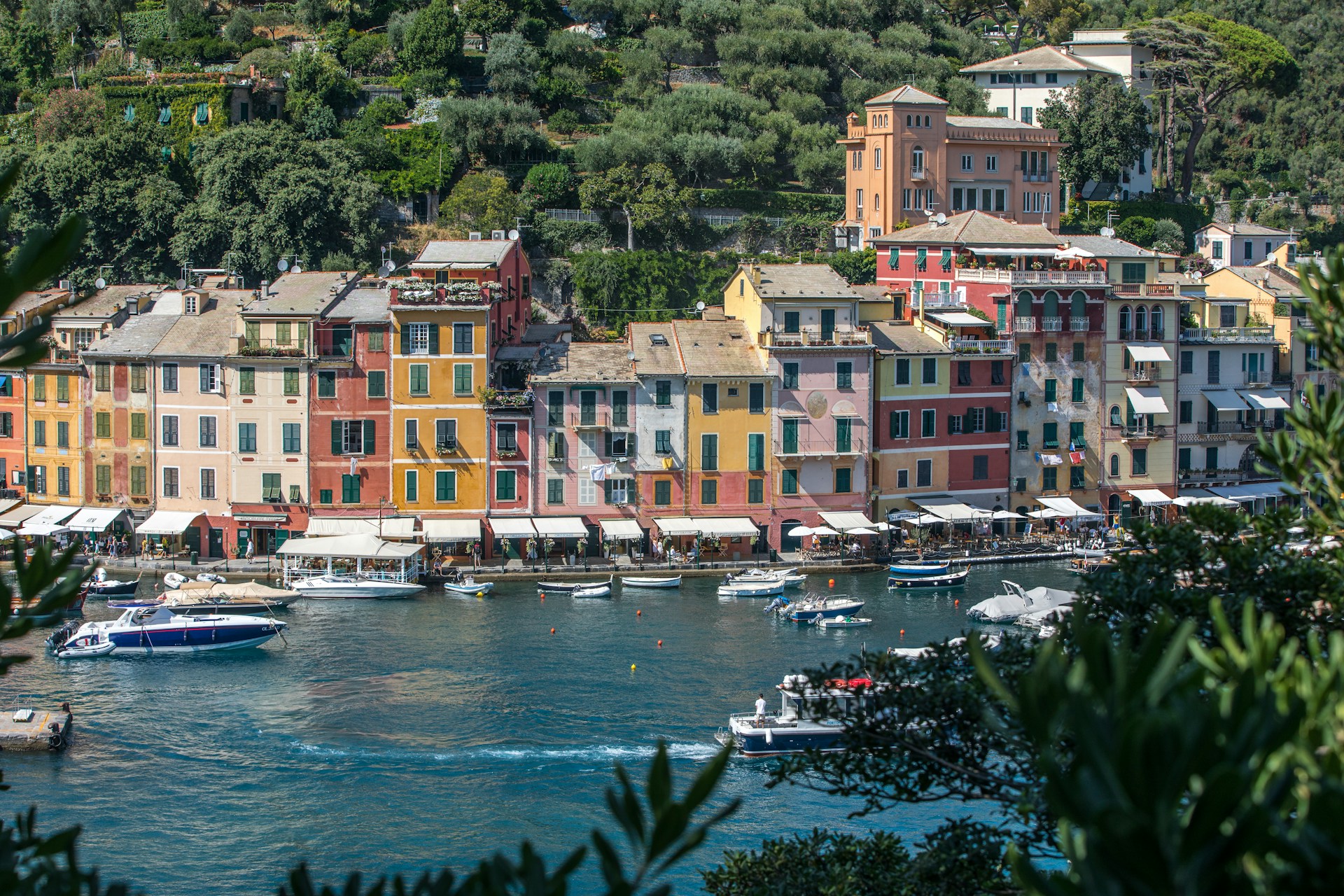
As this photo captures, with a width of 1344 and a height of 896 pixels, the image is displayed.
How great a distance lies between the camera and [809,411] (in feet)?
183

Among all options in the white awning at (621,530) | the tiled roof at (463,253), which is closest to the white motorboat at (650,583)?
the white awning at (621,530)

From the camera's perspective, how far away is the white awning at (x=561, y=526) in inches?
2096

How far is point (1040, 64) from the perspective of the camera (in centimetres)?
9031

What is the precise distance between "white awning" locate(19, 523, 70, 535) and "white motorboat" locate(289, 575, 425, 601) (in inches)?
335

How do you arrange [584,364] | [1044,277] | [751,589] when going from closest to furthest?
[751,589], [584,364], [1044,277]

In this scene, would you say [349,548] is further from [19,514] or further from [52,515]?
[19,514]

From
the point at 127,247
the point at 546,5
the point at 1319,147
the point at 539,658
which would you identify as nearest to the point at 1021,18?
the point at 1319,147

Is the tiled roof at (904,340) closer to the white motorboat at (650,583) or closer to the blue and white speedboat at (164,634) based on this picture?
the white motorboat at (650,583)

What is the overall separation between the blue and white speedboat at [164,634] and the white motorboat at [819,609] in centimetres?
1408

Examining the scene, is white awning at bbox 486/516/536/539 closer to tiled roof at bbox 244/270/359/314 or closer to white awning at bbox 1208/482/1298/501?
tiled roof at bbox 244/270/359/314

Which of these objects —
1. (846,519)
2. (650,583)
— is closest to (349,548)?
(650,583)

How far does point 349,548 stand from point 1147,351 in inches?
1143

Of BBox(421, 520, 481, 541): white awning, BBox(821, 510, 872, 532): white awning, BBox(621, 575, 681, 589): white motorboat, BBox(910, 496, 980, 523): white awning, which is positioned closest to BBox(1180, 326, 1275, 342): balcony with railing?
BBox(910, 496, 980, 523): white awning

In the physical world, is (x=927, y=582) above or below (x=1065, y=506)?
below
